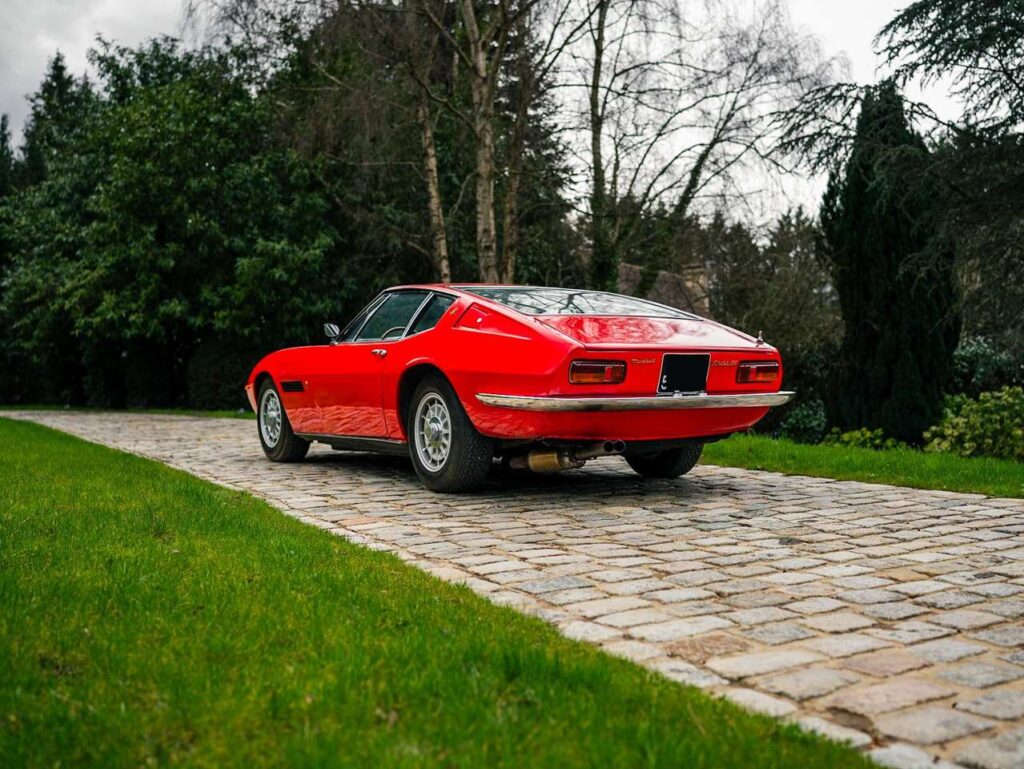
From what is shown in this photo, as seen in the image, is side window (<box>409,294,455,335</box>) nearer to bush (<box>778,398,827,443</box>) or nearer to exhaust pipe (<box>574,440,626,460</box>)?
exhaust pipe (<box>574,440,626,460</box>)

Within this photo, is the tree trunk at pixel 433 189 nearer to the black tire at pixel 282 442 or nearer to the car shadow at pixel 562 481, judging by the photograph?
the black tire at pixel 282 442

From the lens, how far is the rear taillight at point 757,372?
7.23 meters

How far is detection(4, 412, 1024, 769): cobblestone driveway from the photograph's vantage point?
3.12 metres

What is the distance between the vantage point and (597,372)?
6.53 m

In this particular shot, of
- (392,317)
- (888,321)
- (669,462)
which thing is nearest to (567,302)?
(392,317)

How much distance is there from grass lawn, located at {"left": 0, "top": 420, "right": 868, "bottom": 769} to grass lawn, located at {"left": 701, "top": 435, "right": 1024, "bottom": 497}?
4.84 m

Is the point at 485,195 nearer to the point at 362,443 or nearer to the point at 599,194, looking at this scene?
the point at 599,194

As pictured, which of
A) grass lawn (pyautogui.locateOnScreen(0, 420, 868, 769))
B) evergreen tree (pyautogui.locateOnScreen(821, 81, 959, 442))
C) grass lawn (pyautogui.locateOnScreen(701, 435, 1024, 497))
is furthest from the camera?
→ evergreen tree (pyautogui.locateOnScreen(821, 81, 959, 442))

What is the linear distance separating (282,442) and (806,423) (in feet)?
29.2

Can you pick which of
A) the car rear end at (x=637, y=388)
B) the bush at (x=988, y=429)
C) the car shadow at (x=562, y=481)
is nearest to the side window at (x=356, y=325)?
the car shadow at (x=562, y=481)

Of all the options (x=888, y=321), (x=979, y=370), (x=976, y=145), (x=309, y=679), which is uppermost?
(x=976, y=145)

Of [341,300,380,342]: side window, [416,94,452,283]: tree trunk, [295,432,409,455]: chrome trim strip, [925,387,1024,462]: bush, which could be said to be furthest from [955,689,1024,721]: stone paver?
[416,94,452,283]: tree trunk

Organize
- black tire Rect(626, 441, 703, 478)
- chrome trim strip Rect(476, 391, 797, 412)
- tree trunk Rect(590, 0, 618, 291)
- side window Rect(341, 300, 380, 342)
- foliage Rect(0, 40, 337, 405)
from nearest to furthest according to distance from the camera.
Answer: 1. chrome trim strip Rect(476, 391, 797, 412)
2. black tire Rect(626, 441, 703, 478)
3. side window Rect(341, 300, 380, 342)
4. tree trunk Rect(590, 0, 618, 291)
5. foliage Rect(0, 40, 337, 405)

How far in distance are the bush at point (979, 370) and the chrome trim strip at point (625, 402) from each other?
7975mm
